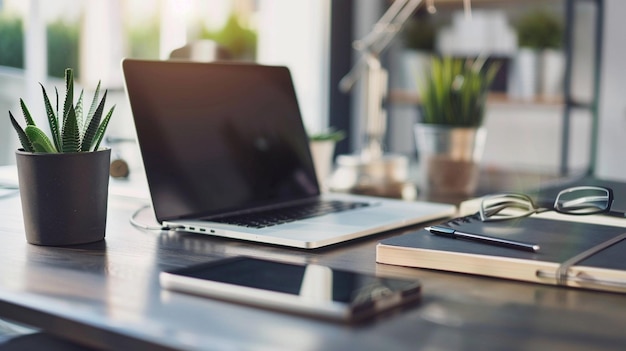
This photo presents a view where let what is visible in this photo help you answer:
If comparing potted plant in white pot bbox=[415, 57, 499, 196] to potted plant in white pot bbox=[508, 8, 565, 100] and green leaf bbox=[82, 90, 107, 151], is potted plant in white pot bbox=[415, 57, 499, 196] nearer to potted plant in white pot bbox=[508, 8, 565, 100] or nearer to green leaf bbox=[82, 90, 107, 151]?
green leaf bbox=[82, 90, 107, 151]

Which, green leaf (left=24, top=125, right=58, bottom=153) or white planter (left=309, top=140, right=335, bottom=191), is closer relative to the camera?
green leaf (left=24, top=125, right=58, bottom=153)

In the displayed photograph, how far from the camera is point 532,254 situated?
0.90 metres

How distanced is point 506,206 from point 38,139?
1.99ft

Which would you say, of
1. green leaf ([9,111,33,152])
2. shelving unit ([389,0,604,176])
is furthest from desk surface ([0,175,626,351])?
shelving unit ([389,0,604,176])

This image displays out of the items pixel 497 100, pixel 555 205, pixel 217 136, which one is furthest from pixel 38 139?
pixel 497 100

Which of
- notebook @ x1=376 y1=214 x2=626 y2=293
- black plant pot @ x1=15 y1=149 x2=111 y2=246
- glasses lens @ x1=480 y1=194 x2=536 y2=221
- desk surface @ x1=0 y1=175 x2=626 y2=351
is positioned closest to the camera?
desk surface @ x1=0 y1=175 x2=626 y2=351

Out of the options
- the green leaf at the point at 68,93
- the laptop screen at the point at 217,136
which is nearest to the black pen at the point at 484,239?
the laptop screen at the point at 217,136

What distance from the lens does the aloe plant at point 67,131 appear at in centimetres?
102

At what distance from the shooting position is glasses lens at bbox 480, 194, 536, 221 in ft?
3.67

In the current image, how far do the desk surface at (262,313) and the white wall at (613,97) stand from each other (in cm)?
230

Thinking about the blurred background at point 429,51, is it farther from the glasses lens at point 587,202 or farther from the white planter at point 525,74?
the glasses lens at point 587,202

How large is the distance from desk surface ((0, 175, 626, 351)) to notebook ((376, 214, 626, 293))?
0.04 ft

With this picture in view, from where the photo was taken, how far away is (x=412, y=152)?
137 inches

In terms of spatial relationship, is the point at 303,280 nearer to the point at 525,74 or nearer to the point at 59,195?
the point at 59,195
